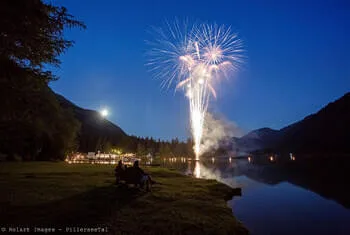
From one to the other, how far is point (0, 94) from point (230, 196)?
62.3 ft

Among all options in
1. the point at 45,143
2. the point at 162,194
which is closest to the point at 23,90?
the point at 162,194

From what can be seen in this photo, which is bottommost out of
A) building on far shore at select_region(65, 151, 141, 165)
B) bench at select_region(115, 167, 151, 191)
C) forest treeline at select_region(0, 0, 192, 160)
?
bench at select_region(115, 167, 151, 191)

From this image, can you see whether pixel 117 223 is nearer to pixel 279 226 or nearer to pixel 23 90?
A: pixel 23 90

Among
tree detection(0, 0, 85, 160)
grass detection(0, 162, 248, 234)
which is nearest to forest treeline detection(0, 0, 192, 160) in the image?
tree detection(0, 0, 85, 160)

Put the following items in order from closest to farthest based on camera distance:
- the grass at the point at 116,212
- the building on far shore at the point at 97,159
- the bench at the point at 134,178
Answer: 1. the grass at the point at 116,212
2. the bench at the point at 134,178
3. the building on far shore at the point at 97,159

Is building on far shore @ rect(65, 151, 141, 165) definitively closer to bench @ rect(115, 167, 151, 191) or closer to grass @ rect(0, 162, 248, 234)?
bench @ rect(115, 167, 151, 191)

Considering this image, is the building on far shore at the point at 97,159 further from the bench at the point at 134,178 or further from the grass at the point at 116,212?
the grass at the point at 116,212

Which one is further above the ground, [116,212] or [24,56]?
[24,56]

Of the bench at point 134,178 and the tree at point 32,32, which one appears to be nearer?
the tree at point 32,32

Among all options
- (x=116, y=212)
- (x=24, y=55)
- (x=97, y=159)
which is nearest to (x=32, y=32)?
(x=24, y=55)

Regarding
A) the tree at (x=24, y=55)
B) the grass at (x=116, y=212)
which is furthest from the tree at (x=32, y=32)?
the grass at (x=116, y=212)

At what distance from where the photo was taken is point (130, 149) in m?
178

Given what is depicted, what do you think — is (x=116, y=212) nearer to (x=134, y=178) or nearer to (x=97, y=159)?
(x=134, y=178)

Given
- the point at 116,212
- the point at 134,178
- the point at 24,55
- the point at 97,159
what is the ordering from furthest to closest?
1. the point at 97,159
2. the point at 134,178
3. the point at 24,55
4. the point at 116,212
